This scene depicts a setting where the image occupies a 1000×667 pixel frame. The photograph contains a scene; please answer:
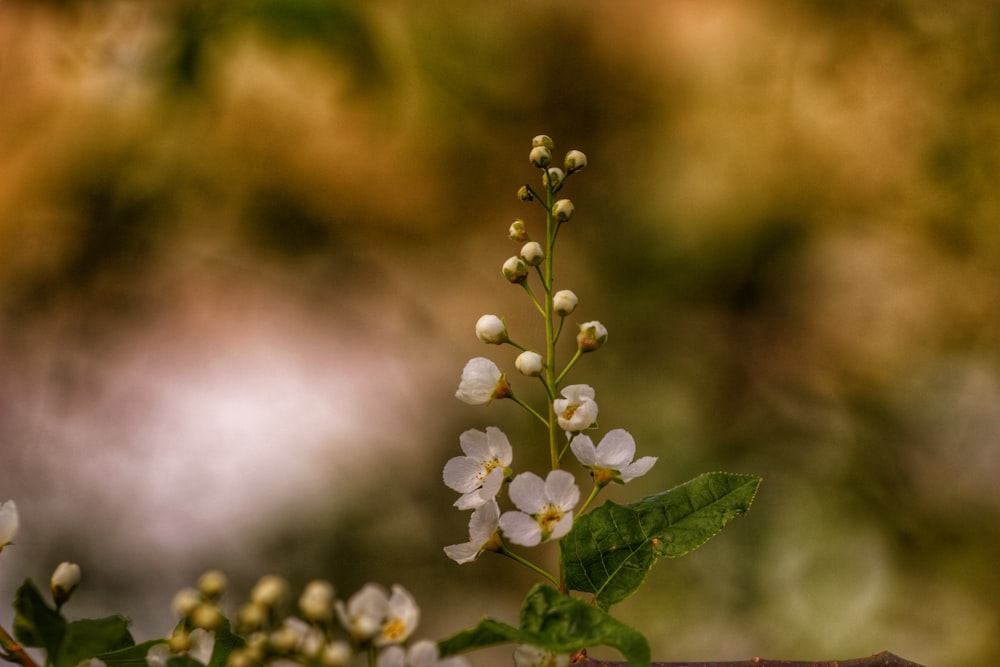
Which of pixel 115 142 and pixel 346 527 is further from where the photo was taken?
pixel 115 142

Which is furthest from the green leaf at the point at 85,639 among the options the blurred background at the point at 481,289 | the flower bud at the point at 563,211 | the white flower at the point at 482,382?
the blurred background at the point at 481,289

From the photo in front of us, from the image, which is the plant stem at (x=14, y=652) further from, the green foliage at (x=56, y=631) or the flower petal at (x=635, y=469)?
the flower petal at (x=635, y=469)

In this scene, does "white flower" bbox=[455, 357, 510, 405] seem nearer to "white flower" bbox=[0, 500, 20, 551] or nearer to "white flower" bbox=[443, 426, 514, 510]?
"white flower" bbox=[443, 426, 514, 510]

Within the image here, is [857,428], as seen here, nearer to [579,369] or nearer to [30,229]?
[579,369]

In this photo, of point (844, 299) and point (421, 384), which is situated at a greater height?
point (844, 299)

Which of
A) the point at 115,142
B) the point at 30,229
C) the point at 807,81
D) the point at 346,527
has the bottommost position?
the point at 346,527

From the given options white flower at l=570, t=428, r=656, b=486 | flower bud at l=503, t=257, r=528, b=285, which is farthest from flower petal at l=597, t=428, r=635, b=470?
flower bud at l=503, t=257, r=528, b=285

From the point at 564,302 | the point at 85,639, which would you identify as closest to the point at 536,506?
the point at 564,302

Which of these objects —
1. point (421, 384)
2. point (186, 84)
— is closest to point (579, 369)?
point (421, 384)

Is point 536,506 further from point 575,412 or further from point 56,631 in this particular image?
point 56,631
